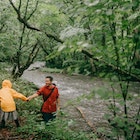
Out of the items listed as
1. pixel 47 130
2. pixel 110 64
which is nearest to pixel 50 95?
pixel 47 130

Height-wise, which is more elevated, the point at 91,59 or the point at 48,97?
the point at 91,59

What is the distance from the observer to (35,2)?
52.5 feet

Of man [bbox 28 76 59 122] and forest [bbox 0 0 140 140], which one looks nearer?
forest [bbox 0 0 140 140]

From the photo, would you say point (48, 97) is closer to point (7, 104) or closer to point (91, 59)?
point (7, 104)

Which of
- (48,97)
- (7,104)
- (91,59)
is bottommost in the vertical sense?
(7,104)

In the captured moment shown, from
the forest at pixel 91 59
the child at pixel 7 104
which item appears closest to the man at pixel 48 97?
the forest at pixel 91 59

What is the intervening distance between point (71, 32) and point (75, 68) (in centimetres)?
64

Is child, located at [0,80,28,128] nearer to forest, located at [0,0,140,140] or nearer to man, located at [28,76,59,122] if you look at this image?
forest, located at [0,0,140,140]

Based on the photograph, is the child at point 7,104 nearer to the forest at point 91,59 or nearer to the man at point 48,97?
the forest at point 91,59

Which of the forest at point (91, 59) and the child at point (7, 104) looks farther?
the child at point (7, 104)

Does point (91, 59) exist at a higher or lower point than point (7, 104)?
higher

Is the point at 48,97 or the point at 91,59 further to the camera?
the point at 48,97

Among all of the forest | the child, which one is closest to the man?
the forest


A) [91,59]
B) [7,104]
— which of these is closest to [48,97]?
[7,104]
